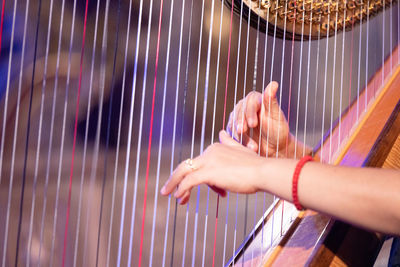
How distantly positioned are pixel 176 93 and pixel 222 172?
0.28 m

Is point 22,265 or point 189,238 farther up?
point 189,238

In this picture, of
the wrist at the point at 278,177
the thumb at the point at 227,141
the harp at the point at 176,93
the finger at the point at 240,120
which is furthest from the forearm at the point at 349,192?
the finger at the point at 240,120

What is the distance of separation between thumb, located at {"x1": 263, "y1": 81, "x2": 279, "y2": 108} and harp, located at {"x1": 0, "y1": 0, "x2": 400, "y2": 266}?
44 mm

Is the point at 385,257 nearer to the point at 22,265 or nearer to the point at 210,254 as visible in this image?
the point at 210,254

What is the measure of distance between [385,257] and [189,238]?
31.2 inches

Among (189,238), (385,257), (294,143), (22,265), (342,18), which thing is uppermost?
(342,18)

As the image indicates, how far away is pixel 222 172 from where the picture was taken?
2.76ft

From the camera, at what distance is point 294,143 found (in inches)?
54.2

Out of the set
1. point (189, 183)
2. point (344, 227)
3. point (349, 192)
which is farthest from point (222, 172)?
point (344, 227)

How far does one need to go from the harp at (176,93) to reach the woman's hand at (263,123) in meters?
0.05

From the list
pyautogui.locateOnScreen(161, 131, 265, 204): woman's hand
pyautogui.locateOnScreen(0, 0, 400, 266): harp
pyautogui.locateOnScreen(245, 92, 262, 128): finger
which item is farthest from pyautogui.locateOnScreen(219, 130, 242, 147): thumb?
pyautogui.locateOnScreen(245, 92, 262, 128): finger

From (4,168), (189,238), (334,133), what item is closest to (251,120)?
(334,133)

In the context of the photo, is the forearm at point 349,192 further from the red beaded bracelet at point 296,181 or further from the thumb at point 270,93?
the thumb at point 270,93

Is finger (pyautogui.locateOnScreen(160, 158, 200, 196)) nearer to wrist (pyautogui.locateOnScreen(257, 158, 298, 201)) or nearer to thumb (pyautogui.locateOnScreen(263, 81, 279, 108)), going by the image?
wrist (pyautogui.locateOnScreen(257, 158, 298, 201))
